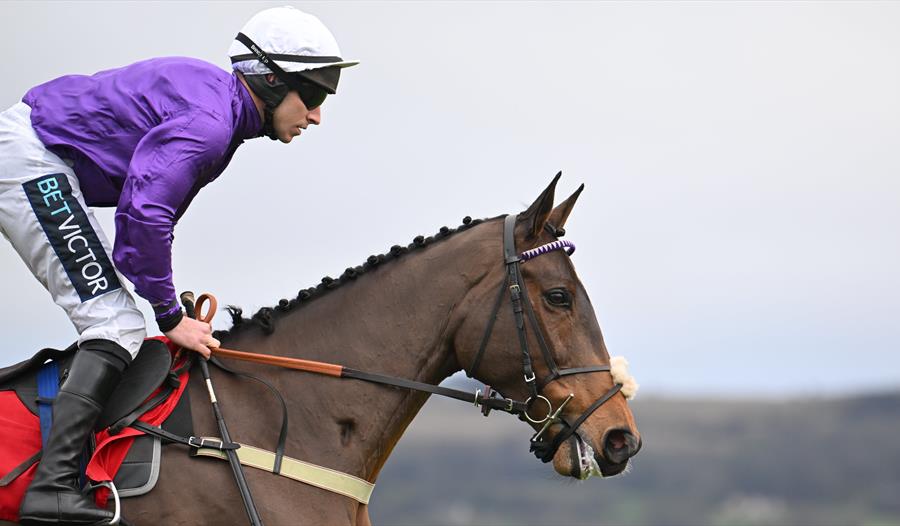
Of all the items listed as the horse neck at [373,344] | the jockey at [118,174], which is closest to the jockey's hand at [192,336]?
the jockey at [118,174]

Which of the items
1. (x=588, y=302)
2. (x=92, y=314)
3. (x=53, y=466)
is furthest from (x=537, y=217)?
(x=53, y=466)

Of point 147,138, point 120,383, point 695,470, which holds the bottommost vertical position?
point 695,470

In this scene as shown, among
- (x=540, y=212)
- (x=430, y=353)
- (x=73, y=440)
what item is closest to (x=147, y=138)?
(x=73, y=440)

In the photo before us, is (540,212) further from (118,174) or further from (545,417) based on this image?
(118,174)

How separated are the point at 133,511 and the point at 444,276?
1967mm

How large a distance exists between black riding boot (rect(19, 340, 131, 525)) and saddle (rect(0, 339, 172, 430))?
13 cm

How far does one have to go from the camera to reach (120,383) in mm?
6098

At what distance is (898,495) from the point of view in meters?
42.5

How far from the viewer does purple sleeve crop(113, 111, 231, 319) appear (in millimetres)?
5836

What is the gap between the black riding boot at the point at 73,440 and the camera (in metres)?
5.64

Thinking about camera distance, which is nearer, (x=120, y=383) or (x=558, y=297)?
(x=120, y=383)

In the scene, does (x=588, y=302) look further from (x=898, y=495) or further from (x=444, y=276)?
(x=898, y=495)

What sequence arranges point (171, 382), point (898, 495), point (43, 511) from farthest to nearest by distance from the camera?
point (898, 495) < point (171, 382) < point (43, 511)

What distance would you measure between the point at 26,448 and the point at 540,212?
9.25ft
